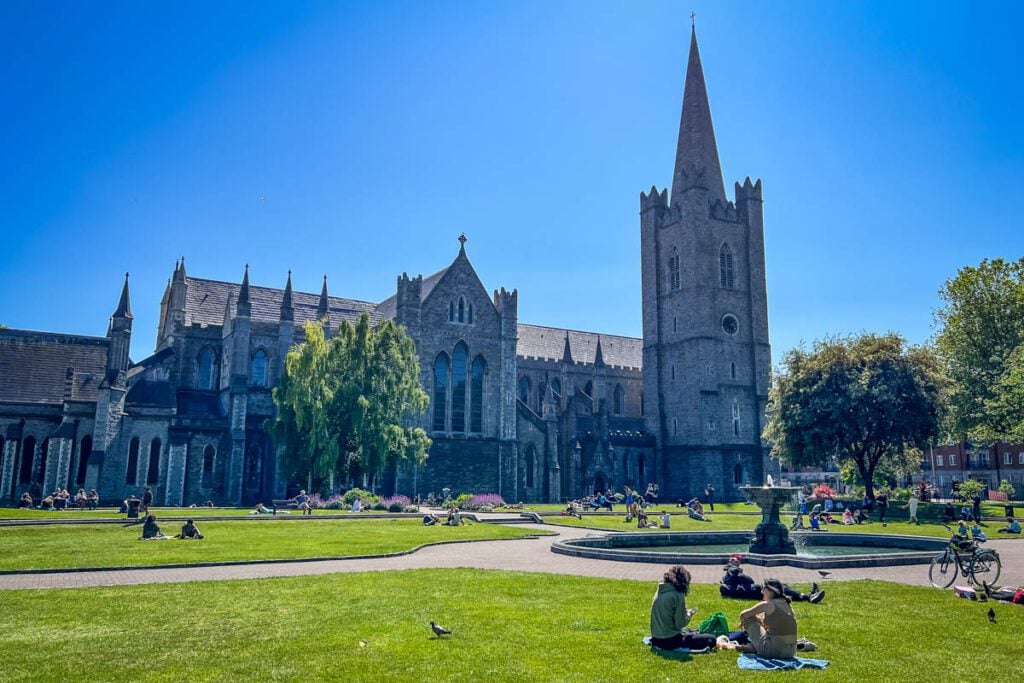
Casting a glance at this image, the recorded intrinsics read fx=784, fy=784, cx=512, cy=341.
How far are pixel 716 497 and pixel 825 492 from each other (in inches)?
382

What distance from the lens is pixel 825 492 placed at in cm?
5712

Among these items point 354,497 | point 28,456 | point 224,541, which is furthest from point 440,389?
point 224,541

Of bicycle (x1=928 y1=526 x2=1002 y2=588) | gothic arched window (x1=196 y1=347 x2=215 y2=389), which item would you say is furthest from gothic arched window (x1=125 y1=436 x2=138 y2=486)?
bicycle (x1=928 y1=526 x2=1002 y2=588)

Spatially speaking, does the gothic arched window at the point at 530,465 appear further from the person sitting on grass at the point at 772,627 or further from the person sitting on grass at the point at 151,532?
the person sitting on grass at the point at 772,627

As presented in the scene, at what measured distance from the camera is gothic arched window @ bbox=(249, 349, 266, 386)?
56969 millimetres

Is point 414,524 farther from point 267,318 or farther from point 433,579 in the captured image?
point 267,318

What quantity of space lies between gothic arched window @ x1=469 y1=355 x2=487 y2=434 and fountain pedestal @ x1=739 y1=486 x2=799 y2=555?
Result: 37035 mm

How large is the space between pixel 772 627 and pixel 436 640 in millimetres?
4286

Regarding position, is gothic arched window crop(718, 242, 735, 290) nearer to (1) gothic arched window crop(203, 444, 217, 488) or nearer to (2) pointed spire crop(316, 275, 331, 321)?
(2) pointed spire crop(316, 275, 331, 321)

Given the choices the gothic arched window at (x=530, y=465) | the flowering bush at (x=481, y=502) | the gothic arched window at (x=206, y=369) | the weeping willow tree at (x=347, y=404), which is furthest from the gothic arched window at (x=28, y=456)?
the gothic arched window at (x=530, y=465)

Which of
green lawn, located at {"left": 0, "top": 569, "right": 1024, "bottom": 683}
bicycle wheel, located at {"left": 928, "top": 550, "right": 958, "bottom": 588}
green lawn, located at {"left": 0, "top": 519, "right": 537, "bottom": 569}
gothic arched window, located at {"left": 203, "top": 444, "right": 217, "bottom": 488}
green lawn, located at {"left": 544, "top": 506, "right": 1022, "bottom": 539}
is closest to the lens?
green lawn, located at {"left": 0, "top": 569, "right": 1024, "bottom": 683}

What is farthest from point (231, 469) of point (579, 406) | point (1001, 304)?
point (1001, 304)

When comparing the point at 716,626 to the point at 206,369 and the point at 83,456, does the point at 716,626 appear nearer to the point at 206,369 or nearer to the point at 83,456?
the point at 83,456

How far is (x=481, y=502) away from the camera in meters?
47.8
